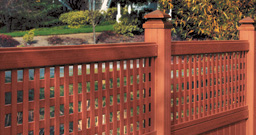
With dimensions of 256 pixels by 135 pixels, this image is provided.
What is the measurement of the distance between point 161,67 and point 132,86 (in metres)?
0.39

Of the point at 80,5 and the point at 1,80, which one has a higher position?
the point at 80,5

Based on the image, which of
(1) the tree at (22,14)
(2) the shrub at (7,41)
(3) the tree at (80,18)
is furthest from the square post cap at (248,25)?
(1) the tree at (22,14)

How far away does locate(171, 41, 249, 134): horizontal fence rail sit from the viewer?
3.78m

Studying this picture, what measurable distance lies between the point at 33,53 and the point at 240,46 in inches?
118

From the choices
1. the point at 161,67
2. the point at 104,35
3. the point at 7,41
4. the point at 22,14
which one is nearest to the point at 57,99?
the point at 161,67

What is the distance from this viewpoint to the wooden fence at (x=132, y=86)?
251cm

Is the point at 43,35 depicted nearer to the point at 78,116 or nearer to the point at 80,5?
the point at 80,5

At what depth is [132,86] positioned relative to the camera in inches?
128

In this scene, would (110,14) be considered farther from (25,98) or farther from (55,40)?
(25,98)

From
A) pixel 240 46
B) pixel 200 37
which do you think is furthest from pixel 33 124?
pixel 200 37

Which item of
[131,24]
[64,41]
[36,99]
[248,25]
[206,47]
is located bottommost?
[64,41]

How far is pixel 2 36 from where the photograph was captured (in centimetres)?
1995

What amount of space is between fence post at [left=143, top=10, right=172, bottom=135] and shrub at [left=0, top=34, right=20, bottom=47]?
16646 millimetres

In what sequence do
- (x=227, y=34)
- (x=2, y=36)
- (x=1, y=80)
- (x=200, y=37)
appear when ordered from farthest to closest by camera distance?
1. (x=2, y=36)
2. (x=200, y=37)
3. (x=227, y=34)
4. (x=1, y=80)
